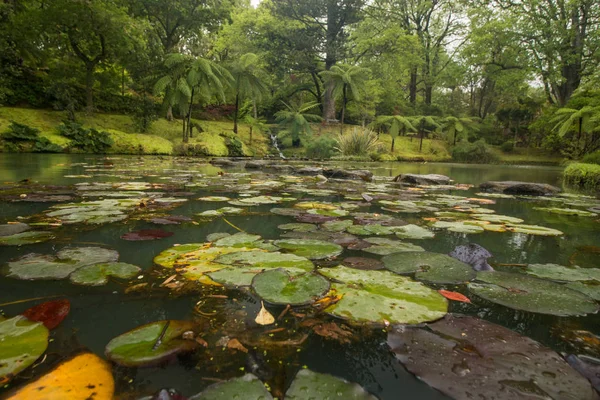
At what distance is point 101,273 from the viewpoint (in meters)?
1.03

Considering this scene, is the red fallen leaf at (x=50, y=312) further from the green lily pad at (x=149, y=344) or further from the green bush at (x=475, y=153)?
the green bush at (x=475, y=153)

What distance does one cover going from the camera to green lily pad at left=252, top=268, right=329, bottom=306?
2.89 ft

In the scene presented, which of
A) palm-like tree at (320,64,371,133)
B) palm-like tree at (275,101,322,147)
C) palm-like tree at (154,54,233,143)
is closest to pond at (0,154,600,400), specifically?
palm-like tree at (154,54,233,143)

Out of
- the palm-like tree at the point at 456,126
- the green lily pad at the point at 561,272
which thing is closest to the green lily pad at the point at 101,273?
the green lily pad at the point at 561,272

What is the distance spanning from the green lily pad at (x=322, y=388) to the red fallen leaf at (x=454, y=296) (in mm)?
540

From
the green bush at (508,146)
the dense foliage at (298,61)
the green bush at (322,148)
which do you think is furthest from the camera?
the green bush at (508,146)

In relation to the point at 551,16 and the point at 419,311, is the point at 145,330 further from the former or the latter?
the point at 551,16

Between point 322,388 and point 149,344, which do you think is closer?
point 322,388

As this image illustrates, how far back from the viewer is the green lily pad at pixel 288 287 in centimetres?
88

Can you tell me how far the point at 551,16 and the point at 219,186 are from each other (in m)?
17.5

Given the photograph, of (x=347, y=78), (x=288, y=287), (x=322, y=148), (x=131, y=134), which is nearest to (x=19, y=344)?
(x=288, y=287)

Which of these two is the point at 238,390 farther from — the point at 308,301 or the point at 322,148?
the point at 322,148

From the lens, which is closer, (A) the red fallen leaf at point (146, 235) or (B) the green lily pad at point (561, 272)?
(B) the green lily pad at point (561, 272)

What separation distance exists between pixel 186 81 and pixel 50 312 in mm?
12287
